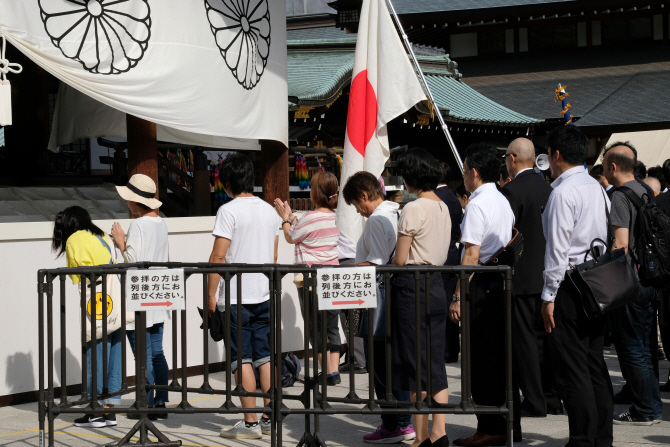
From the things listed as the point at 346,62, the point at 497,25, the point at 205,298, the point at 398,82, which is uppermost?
the point at 497,25

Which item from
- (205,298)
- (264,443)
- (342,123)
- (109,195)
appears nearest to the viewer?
(205,298)

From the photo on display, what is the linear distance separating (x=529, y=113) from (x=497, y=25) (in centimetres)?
307

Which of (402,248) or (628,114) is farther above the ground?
(628,114)

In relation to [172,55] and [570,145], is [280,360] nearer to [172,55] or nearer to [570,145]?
[570,145]

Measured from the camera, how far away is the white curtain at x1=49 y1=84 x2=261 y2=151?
10.3m

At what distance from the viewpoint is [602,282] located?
4.92 meters

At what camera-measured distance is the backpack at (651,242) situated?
582cm

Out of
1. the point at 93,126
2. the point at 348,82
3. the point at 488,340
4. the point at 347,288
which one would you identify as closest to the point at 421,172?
the point at 347,288

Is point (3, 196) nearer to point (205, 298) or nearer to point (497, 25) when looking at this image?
point (205, 298)

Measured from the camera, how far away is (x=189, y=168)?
12938 mm

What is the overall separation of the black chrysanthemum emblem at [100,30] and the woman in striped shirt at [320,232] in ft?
6.05

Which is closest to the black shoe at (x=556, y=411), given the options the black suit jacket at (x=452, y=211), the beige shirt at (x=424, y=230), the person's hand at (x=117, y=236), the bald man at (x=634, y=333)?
the bald man at (x=634, y=333)

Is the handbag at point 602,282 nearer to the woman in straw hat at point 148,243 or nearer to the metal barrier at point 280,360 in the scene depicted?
the metal barrier at point 280,360

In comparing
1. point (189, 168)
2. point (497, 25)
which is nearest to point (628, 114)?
point (497, 25)
